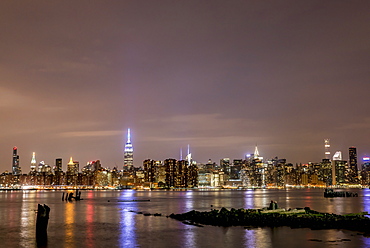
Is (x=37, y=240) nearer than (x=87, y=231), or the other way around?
(x=37, y=240)

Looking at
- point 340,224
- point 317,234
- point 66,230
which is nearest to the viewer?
point 317,234

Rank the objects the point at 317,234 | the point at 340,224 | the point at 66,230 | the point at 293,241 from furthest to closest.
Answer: the point at 66,230 → the point at 340,224 → the point at 317,234 → the point at 293,241

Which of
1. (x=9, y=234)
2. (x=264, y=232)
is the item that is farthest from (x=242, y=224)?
(x=9, y=234)

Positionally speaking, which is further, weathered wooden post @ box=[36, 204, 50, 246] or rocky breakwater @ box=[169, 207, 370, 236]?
rocky breakwater @ box=[169, 207, 370, 236]

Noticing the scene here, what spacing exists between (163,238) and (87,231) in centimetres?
886

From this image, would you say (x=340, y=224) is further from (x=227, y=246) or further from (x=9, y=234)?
(x=9, y=234)

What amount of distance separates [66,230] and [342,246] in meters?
24.1

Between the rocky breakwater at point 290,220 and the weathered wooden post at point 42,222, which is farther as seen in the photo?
the rocky breakwater at point 290,220

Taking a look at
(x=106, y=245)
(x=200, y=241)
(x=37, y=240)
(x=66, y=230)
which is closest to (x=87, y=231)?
(x=66, y=230)

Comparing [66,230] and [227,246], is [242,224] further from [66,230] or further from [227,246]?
[66,230]

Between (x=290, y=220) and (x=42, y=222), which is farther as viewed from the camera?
(x=290, y=220)

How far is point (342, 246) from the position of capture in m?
27.4

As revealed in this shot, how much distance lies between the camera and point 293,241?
97.6 feet

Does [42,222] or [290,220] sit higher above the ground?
[42,222]
